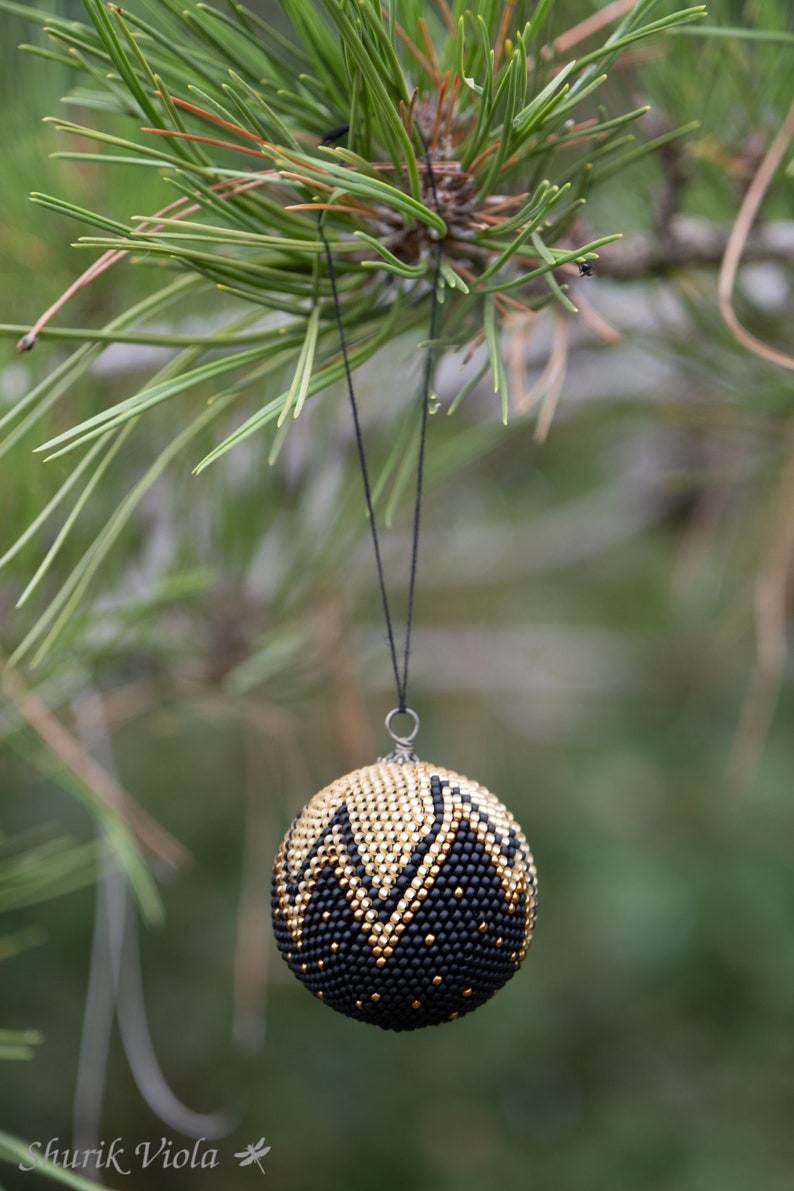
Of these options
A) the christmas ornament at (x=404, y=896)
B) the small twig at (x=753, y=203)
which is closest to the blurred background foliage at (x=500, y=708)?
the small twig at (x=753, y=203)

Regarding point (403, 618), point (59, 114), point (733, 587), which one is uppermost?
point (59, 114)

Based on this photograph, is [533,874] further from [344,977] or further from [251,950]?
[251,950]

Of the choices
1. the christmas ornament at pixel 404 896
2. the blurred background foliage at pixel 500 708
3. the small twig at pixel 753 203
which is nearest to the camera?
the christmas ornament at pixel 404 896

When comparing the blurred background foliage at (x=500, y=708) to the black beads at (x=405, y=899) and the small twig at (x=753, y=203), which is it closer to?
the small twig at (x=753, y=203)

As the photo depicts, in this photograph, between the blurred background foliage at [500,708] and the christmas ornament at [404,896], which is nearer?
the christmas ornament at [404,896]

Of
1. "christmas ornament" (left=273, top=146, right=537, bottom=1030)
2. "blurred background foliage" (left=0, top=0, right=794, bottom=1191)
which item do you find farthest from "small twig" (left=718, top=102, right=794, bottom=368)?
"christmas ornament" (left=273, top=146, right=537, bottom=1030)

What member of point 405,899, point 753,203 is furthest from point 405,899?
point 753,203

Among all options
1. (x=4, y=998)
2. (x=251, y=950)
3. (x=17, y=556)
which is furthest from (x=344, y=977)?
(x=4, y=998)

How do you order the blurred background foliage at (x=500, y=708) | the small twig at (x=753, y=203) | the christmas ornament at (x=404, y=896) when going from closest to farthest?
the christmas ornament at (x=404, y=896), the small twig at (x=753, y=203), the blurred background foliage at (x=500, y=708)
